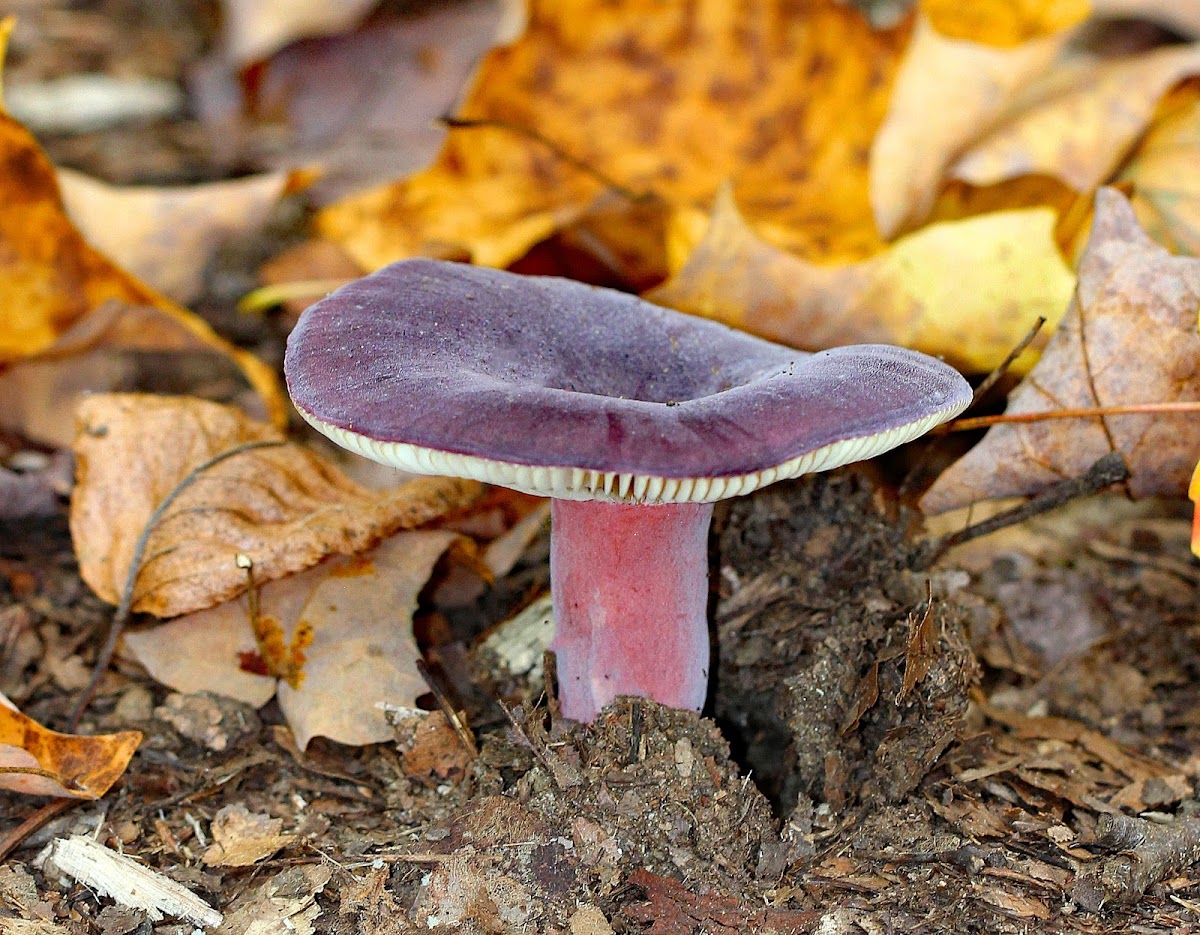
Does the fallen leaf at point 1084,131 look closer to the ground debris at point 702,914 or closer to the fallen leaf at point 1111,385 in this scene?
the fallen leaf at point 1111,385

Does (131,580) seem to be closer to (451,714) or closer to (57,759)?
(57,759)

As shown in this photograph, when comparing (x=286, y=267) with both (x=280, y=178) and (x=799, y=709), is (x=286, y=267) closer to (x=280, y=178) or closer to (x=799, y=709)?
(x=280, y=178)

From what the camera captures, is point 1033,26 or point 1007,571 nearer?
point 1007,571

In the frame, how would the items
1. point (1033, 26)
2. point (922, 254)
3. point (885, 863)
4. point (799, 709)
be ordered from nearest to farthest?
point (885, 863) → point (799, 709) → point (922, 254) → point (1033, 26)

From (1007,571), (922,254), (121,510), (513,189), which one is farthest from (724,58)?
(121,510)

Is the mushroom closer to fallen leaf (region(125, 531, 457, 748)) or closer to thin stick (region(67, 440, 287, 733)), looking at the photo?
fallen leaf (region(125, 531, 457, 748))

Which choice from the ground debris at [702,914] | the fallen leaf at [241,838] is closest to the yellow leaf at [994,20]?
the ground debris at [702,914]
